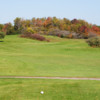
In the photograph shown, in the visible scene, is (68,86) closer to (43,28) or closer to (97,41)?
(97,41)

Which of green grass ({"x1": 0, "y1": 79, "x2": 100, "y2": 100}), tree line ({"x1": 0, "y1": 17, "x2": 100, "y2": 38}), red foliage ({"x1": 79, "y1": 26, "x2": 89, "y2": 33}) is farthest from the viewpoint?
tree line ({"x1": 0, "y1": 17, "x2": 100, "y2": 38})

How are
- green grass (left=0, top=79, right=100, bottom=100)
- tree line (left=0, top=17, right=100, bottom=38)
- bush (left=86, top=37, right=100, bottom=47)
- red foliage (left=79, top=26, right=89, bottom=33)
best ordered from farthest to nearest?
tree line (left=0, top=17, right=100, bottom=38) → red foliage (left=79, top=26, right=89, bottom=33) → bush (left=86, top=37, right=100, bottom=47) → green grass (left=0, top=79, right=100, bottom=100)

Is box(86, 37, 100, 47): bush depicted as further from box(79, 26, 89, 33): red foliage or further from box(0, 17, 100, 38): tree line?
box(79, 26, 89, 33): red foliage

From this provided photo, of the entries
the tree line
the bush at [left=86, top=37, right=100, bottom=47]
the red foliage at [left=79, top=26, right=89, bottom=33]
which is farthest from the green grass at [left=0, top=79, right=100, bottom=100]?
the red foliage at [left=79, top=26, right=89, bottom=33]

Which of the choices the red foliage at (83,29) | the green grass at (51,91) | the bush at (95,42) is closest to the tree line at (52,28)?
the red foliage at (83,29)

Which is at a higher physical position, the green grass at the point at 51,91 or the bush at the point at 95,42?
the green grass at the point at 51,91

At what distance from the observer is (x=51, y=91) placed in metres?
10.0

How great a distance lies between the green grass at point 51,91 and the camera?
9602 mm

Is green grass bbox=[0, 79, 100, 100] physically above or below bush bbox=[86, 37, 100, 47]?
above

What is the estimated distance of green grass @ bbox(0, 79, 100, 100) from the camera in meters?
9.60

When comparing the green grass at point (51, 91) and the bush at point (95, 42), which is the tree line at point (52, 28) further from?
the green grass at point (51, 91)

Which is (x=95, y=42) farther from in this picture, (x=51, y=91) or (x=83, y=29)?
(x=83, y=29)

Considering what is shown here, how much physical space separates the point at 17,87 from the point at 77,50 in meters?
27.4

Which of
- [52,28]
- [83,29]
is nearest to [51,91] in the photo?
[83,29]
